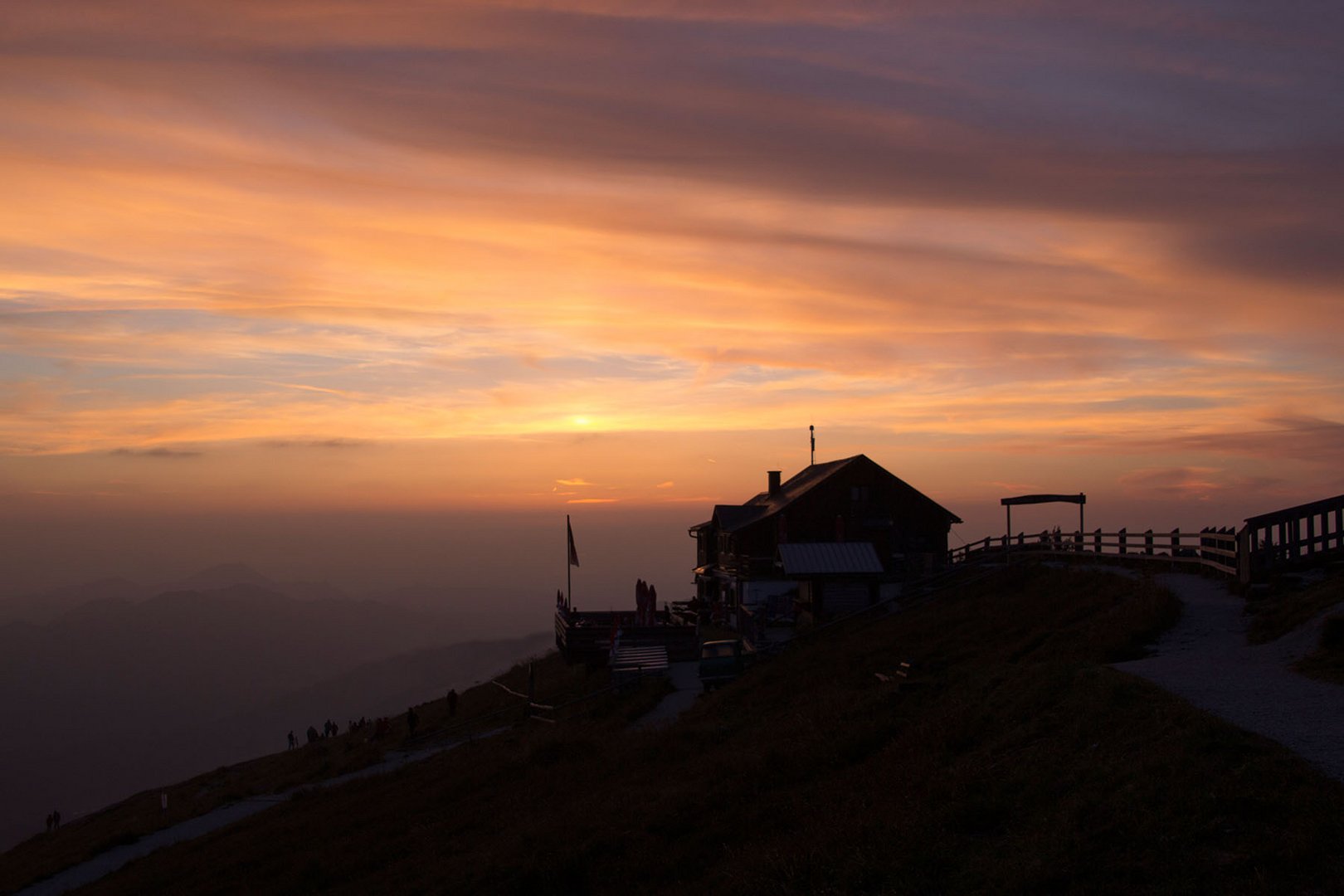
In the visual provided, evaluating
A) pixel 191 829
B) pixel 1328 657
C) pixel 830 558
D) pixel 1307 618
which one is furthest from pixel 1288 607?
pixel 191 829

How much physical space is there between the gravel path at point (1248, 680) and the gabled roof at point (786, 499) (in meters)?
31.9

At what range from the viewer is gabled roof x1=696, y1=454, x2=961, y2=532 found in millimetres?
56031

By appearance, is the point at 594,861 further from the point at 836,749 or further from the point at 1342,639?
the point at 1342,639

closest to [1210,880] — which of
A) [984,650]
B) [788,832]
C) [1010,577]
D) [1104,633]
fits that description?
[788,832]

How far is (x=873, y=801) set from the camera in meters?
13.4

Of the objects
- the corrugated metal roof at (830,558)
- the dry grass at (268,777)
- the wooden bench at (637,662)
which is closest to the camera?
the dry grass at (268,777)

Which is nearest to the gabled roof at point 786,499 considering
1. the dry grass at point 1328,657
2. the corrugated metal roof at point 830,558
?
the corrugated metal roof at point 830,558

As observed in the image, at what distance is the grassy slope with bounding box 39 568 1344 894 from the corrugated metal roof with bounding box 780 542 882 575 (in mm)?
15046

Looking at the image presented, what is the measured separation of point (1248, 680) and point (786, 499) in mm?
41485

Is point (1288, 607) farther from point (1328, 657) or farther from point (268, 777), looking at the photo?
point (268, 777)

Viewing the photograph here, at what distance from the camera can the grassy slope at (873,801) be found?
959cm

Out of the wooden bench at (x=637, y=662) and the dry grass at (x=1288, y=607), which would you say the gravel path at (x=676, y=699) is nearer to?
the wooden bench at (x=637, y=662)

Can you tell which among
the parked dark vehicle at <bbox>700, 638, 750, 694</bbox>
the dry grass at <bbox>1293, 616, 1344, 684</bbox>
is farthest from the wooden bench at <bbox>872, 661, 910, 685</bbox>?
the parked dark vehicle at <bbox>700, 638, 750, 694</bbox>

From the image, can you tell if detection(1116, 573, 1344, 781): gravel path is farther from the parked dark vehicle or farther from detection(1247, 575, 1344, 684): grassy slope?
the parked dark vehicle
